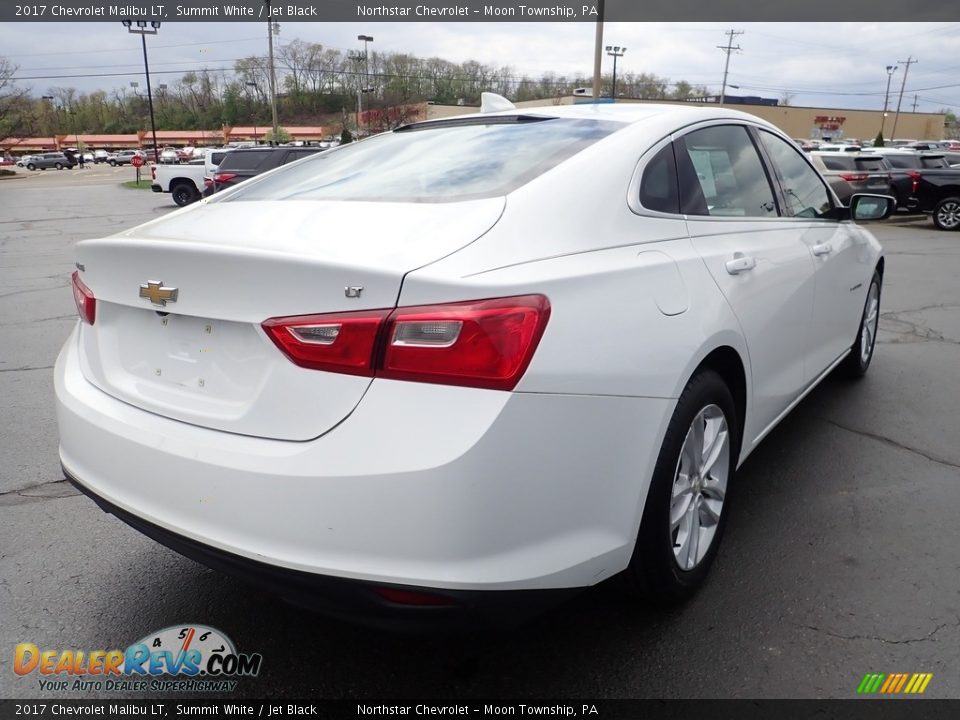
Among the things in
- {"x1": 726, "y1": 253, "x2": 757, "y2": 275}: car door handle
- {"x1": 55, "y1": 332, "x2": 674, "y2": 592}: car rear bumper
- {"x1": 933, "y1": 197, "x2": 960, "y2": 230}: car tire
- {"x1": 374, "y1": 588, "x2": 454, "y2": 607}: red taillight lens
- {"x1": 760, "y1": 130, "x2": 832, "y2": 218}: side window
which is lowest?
{"x1": 933, "y1": 197, "x2": 960, "y2": 230}: car tire

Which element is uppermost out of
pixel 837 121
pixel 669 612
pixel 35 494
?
pixel 837 121

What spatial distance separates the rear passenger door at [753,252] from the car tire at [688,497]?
30cm

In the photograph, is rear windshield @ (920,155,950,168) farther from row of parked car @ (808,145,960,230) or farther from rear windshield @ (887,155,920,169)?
rear windshield @ (887,155,920,169)

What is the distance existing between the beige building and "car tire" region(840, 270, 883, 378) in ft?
260

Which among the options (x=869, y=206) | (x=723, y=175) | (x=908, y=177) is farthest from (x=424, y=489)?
(x=908, y=177)

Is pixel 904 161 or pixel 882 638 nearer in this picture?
pixel 882 638

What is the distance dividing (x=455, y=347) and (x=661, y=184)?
1.19m

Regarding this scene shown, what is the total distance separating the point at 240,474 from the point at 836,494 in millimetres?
2761

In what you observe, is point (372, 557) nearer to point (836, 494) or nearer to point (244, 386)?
point (244, 386)

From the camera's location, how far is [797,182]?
12.2ft

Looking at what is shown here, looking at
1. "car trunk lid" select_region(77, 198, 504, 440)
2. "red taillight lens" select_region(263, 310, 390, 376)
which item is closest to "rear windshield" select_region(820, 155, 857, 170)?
"car trunk lid" select_region(77, 198, 504, 440)

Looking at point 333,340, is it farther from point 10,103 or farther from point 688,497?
point 10,103

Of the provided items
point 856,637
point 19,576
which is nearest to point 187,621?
A: point 19,576

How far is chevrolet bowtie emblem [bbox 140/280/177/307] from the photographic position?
199 cm
